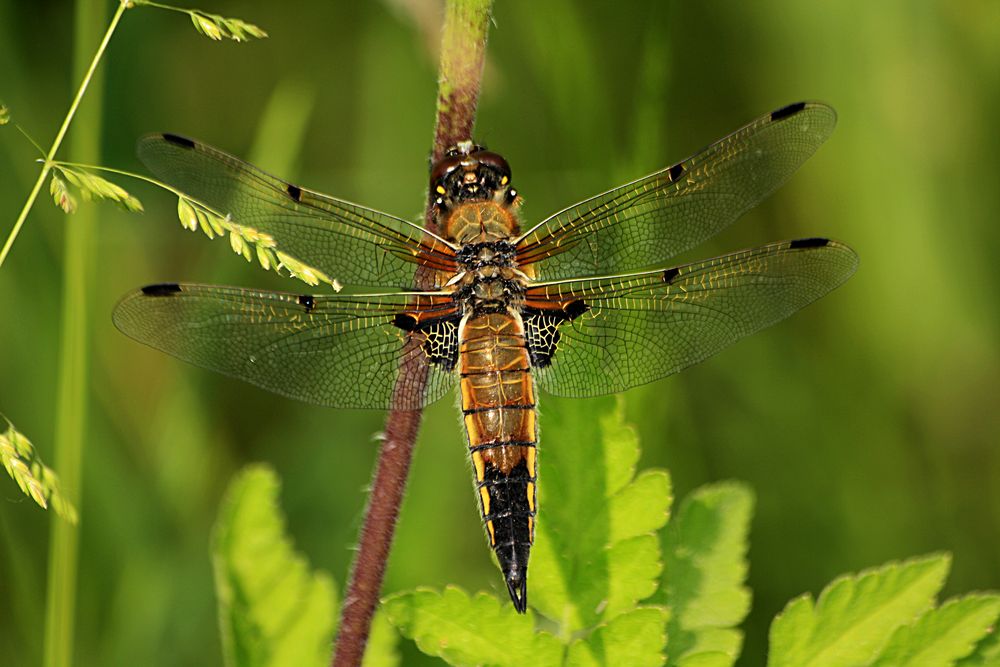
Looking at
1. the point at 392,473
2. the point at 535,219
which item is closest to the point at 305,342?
the point at 392,473

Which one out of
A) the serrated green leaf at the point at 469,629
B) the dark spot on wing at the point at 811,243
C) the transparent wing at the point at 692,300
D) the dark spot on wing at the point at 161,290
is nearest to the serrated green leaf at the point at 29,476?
the serrated green leaf at the point at 469,629

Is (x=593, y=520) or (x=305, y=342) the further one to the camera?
(x=305, y=342)

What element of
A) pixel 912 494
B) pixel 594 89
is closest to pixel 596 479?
pixel 594 89

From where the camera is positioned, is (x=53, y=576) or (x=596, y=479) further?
(x=53, y=576)

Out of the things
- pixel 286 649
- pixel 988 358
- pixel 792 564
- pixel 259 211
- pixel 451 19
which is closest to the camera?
pixel 451 19

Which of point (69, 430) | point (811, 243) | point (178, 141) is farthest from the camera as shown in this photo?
point (811, 243)

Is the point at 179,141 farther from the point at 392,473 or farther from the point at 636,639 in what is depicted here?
the point at 636,639

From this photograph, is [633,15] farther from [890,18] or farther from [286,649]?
[286,649]
